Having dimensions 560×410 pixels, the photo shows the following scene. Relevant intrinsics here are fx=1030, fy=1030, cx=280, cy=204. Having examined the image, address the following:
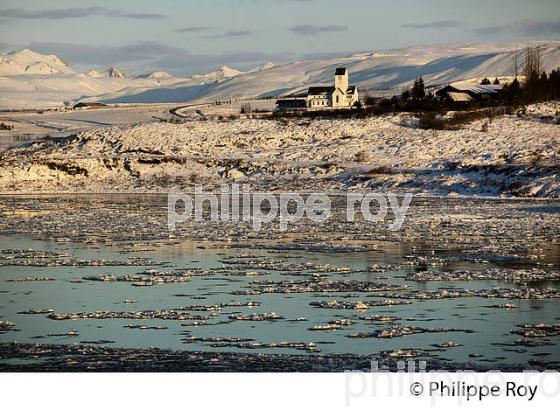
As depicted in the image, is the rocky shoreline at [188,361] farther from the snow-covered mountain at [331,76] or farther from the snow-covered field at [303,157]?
the snow-covered mountain at [331,76]

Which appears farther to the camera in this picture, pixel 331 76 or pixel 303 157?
pixel 331 76

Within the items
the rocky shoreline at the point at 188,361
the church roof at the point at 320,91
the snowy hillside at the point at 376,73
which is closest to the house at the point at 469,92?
the church roof at the point at 320,91

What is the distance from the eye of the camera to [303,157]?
101 ft

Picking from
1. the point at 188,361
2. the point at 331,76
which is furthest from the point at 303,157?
the point at 331,76

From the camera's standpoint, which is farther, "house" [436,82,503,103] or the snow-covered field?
"house" [436,82,503,103]

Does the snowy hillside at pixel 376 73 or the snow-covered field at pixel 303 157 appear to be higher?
the snowy hillside at pixel 376 73

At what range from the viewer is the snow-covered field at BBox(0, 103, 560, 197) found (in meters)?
26.2

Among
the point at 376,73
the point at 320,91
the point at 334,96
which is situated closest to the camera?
the point at 334,96

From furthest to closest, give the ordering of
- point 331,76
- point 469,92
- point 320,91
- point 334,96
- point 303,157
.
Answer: point 331,76 < point 320,91 < point 334,96 < point 469,92 < point 303,157

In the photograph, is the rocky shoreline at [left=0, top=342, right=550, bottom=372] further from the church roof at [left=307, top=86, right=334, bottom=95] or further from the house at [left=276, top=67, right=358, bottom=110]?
the church roof at [left=307, top=86, right=334, bottom=95]

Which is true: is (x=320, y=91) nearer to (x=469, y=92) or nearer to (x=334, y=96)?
(x=334, y=96)

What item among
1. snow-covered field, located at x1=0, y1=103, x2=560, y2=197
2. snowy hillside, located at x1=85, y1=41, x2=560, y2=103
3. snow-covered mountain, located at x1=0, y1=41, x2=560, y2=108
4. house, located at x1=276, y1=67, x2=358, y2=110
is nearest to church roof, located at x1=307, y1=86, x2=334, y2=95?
house, located at x1=276, y1=67, x2=358, y2=110

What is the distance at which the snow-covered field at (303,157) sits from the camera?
85.8ft
